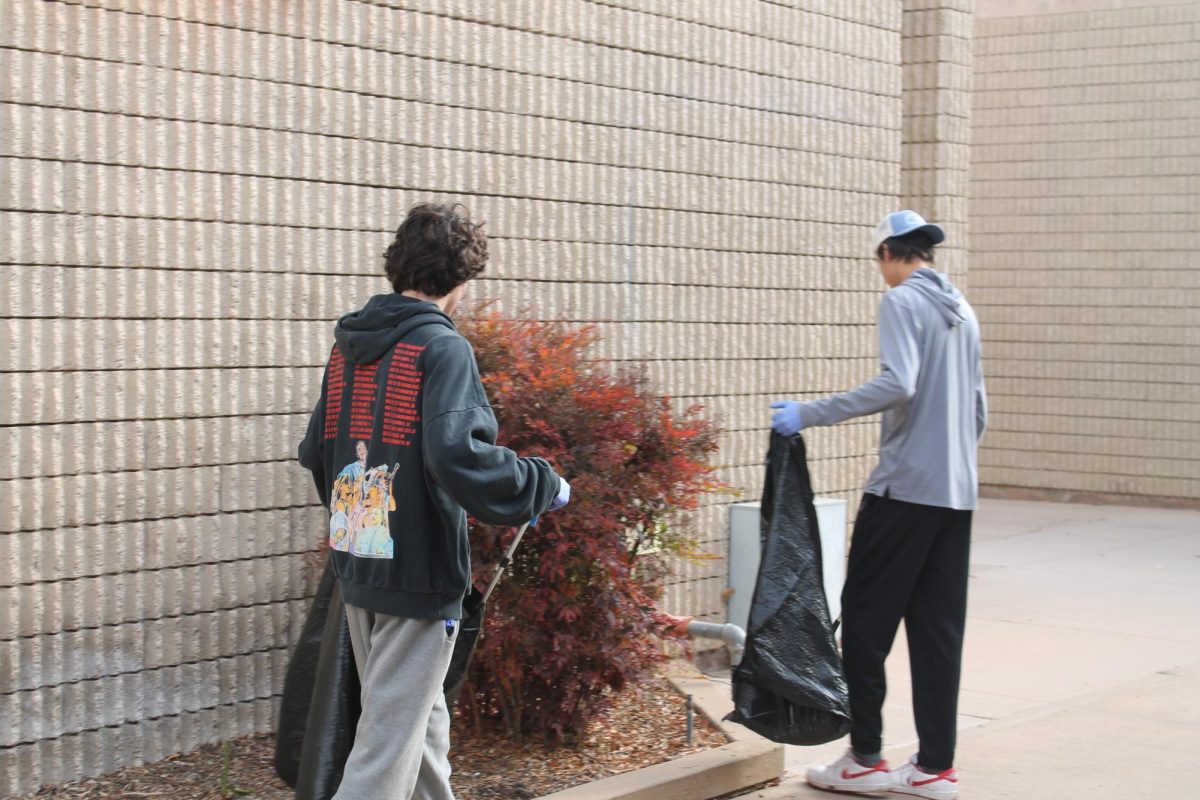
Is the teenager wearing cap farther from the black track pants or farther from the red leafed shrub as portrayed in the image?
the red leafed shrub

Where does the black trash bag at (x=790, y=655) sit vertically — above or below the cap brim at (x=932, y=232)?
below

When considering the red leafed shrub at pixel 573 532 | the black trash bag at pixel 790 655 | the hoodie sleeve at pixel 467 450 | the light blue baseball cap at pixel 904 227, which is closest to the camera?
the hoodie sleeve at pixel 467 450

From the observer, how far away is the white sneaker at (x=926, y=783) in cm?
518

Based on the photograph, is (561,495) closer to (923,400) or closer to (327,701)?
(327,701)

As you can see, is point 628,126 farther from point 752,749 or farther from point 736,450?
point 752,749

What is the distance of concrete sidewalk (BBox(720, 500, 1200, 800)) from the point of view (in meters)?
5.50

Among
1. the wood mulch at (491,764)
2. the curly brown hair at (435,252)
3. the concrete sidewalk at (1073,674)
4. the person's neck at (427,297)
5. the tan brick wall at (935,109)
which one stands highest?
the tan brick wall at (935,109)

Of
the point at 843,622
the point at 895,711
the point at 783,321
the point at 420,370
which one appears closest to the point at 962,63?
the point at 783,321

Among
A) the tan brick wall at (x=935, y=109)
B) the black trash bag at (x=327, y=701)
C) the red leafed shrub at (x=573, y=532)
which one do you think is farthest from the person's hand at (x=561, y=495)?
the tan brick wall at (x=935, y=109)

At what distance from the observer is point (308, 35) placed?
529 centimetres

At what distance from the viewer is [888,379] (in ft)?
16.7

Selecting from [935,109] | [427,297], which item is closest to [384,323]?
[427,297]

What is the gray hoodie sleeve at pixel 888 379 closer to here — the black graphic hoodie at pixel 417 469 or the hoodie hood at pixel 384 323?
the black graphic hoodie at pixel 417 469

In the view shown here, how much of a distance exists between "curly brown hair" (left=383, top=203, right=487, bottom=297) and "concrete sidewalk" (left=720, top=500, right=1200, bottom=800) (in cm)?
246
